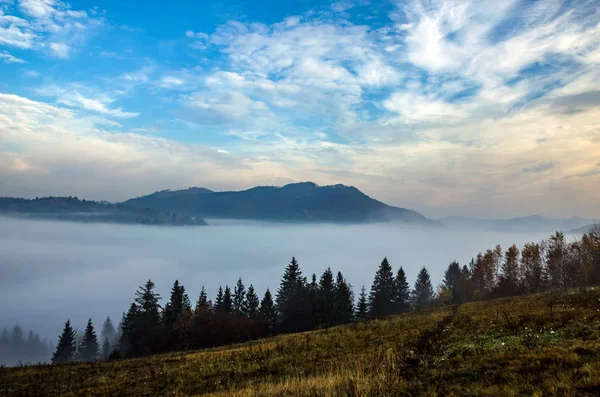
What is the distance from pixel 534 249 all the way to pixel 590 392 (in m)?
102

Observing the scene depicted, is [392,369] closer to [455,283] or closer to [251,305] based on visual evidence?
[251,305]

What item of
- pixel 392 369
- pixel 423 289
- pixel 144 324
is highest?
pixel 392 369

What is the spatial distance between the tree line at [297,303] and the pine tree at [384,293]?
228mm

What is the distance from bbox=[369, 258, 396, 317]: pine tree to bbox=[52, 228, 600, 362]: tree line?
9.0 inches

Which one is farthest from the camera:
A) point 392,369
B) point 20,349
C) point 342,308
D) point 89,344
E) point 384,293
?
point 20,349

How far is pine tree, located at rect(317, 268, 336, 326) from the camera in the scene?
63906mm

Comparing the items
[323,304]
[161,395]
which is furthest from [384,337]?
[323,304]

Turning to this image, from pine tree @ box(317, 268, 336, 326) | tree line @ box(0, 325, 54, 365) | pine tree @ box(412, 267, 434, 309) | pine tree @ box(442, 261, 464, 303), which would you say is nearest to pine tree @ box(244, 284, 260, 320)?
pine tree @ box(317, 268, 336, 326)

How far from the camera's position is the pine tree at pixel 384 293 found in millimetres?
74188

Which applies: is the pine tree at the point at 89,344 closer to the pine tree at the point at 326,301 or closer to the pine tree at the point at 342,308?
the pine tree at the point at 326,301

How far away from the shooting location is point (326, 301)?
2618 inches

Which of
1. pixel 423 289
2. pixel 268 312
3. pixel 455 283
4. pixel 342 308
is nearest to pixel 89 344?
pixel 268 312

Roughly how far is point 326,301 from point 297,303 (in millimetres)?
7478

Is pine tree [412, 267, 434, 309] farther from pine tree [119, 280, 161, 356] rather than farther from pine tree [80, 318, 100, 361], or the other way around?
pine tree [80, 318, 100, 361]
